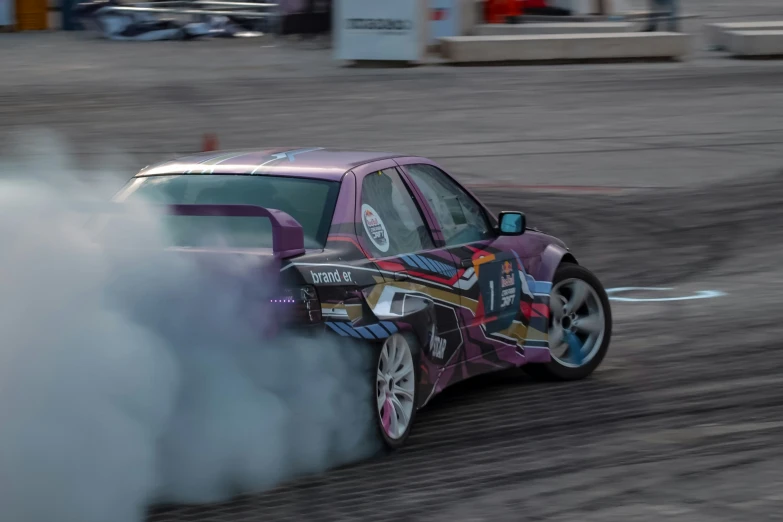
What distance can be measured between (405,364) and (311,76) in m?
20.1

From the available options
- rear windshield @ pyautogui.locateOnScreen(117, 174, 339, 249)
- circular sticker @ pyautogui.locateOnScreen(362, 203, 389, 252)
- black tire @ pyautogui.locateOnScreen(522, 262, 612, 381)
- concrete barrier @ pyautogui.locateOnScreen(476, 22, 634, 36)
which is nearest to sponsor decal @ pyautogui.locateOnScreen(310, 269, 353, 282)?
rear windshield @ pyautogui.locateOnScreen(117, 174, 339, 249)

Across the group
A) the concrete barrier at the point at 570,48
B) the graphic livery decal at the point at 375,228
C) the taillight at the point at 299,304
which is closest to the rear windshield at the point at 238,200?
the graphic livery decal at the point at 375,228

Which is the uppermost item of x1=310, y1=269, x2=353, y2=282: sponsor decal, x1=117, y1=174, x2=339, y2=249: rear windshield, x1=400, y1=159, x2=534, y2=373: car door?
x1=117, y1=174, x2=339, y2=249: rear windshield

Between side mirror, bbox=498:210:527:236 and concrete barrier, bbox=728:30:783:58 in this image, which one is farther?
concrete barrier, bbox=728:30:783:58

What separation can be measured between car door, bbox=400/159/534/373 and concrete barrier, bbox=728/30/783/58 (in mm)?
20631

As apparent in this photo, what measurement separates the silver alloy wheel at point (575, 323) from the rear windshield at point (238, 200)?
6.67ft

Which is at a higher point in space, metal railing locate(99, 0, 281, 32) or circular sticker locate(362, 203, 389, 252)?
circular sticker locate(362, 203, 389, 252)

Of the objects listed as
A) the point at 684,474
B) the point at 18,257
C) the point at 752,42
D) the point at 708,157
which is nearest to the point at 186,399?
the point at 18,257

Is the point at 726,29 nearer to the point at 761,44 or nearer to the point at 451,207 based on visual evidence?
the point at 761,44

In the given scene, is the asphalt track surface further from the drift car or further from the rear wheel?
the drift car

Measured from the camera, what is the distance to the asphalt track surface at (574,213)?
5285 millimetres

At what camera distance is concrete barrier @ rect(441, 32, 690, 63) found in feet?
85.0

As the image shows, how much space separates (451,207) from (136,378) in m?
2.66

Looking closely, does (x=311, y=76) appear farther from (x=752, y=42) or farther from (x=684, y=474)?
(x=684, y=474)
